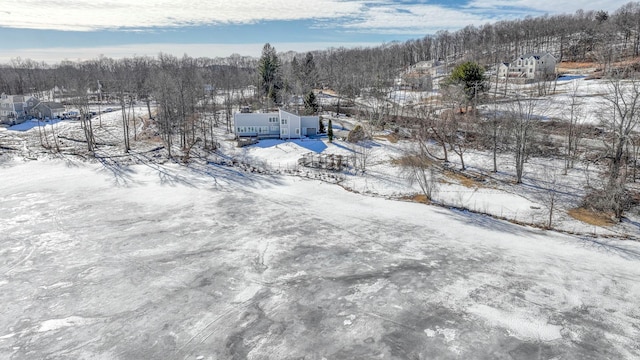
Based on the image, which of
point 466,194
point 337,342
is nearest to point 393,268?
point 337,342

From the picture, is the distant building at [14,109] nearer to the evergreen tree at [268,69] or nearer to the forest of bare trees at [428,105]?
the forest of bare trees at [428,105]

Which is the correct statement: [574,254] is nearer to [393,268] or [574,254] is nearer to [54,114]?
[393,268]

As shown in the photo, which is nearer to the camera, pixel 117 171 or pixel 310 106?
pixel 117 171

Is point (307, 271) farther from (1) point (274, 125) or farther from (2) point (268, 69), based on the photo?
(2) point (268, 69)

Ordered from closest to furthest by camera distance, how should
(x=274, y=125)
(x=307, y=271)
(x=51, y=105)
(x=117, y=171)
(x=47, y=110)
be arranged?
(x=307, y=271) < (x=117, y=171) < (x=274, y=125) < (x=47, y=110) < (x=51, y=105)

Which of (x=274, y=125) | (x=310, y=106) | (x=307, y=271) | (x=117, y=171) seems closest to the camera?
(x=307, y=271)

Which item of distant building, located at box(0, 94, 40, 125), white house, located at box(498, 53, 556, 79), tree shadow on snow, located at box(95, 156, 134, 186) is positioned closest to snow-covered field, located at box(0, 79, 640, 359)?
tree shadow on snow, located at box(95, 156, 134, 186)

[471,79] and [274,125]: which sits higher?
[471,79]

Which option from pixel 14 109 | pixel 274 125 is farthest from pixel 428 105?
pixel 14 109
